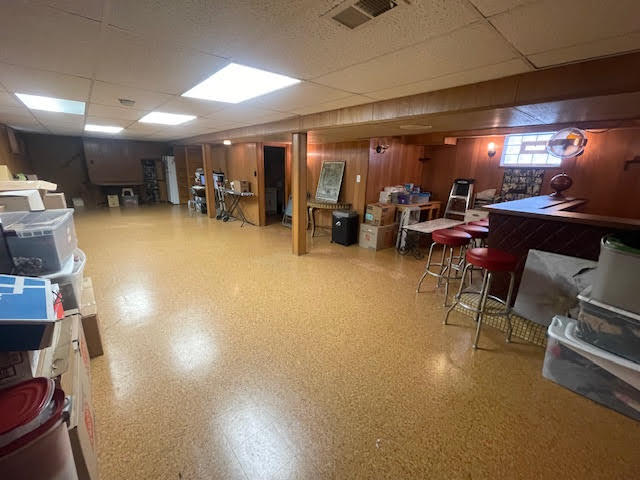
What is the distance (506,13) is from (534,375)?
235 centimetres

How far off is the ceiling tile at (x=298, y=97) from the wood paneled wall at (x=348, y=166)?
2336mm

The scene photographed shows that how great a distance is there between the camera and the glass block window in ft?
16.9

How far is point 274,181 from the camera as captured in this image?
8828 mm

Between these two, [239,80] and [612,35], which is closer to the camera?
[612,35]

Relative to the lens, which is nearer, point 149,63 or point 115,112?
point 149,63

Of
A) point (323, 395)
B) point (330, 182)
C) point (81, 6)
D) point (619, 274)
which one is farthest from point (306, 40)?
point (330, 182)

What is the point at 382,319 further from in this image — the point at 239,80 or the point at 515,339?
the point at 239,80

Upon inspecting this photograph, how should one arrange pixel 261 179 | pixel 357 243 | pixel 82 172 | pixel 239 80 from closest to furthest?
pixel 239 80 < pixel 357 243 < pixel 261 179 < pixel 82 172

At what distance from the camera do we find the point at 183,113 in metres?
3.79

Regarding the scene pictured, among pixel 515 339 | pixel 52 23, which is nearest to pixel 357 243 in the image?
pixel 515 339

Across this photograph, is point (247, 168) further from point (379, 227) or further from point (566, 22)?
point (566, 22)

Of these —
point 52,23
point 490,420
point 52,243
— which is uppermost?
point 52,23

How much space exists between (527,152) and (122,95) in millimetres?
6771

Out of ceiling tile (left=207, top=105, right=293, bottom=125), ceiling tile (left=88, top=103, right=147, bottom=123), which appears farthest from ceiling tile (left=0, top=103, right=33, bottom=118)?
ceiling tile (left=207, top=105, right=293, bottom=125)
